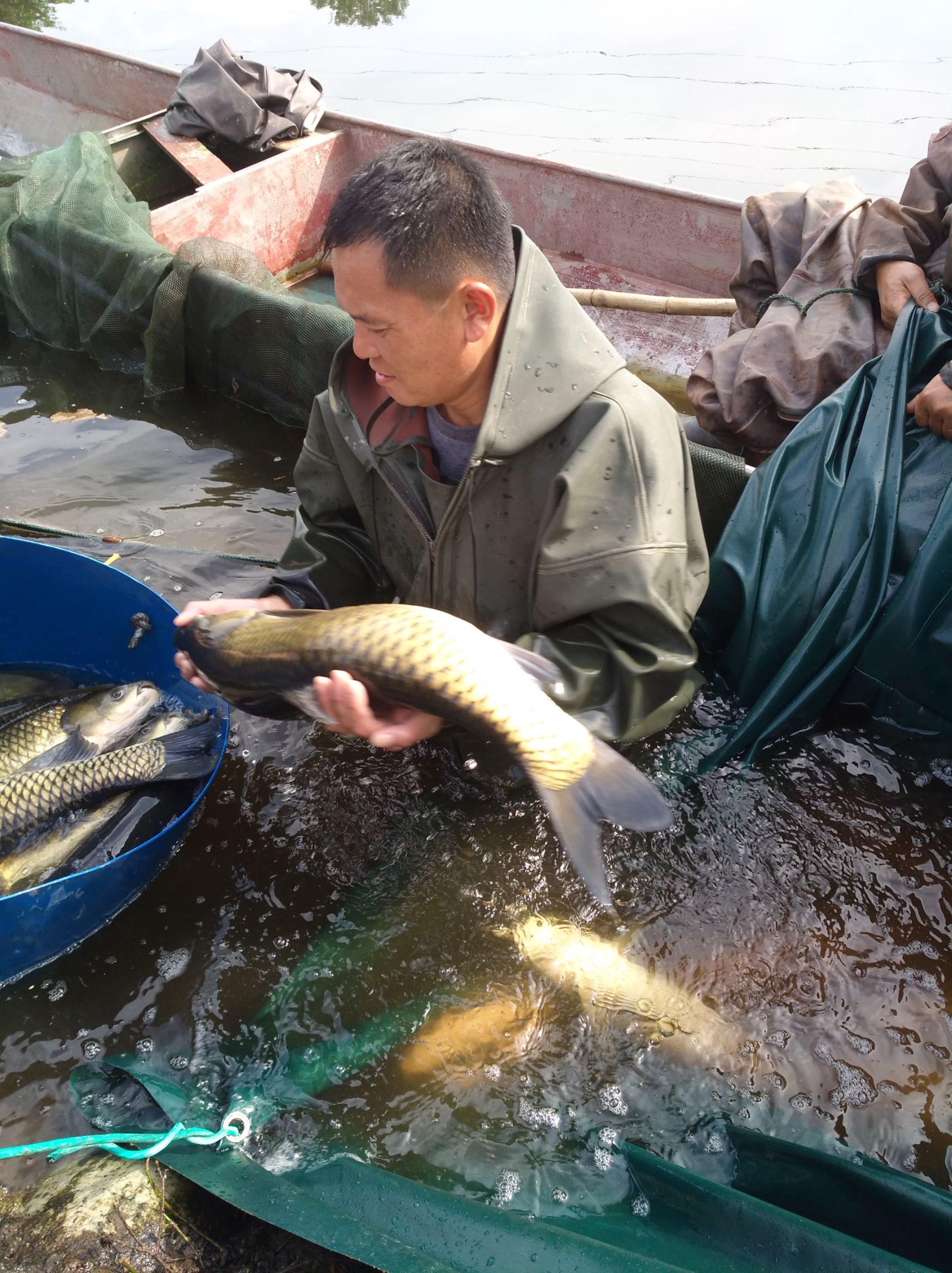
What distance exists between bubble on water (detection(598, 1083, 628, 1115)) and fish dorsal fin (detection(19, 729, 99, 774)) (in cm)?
207

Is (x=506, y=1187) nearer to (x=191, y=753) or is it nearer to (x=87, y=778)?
(x=191, y=753)

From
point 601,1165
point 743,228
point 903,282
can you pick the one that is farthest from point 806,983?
point 743,228

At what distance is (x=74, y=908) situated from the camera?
2.44m

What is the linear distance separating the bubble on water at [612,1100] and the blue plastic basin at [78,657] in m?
1.42

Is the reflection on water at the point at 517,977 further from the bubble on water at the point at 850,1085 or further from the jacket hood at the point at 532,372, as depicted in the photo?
the jacket hood at the point at 532,372

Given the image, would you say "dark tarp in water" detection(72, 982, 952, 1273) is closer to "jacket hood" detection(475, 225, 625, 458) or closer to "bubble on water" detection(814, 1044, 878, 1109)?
"bubble on water" detection(814, 1044, 878, 1109)

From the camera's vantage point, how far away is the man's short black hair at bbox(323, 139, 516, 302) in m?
2.00

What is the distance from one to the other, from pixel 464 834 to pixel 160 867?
1000mm

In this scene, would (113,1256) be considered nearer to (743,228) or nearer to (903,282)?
(903,282)

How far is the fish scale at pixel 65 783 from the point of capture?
289 cm

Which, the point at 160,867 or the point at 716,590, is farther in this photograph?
the point at 716,590

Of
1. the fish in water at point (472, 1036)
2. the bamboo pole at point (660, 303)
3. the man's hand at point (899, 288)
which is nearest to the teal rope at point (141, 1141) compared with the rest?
the fish in water at point (472, 1036)

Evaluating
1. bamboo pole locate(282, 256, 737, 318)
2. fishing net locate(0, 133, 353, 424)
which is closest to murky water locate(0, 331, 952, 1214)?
fishing net locate(0, 133, 353, 424)

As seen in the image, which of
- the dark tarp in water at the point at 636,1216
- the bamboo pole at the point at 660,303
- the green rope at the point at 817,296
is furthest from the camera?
the bamboo pole at the point at 660,303
